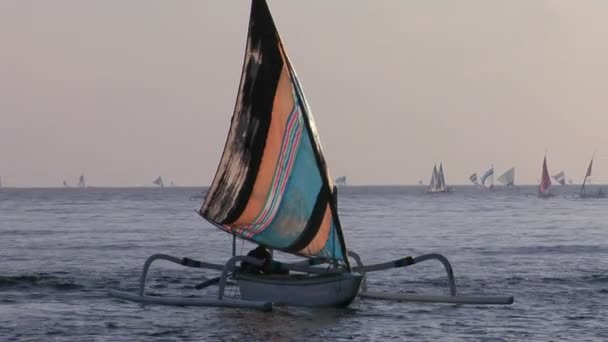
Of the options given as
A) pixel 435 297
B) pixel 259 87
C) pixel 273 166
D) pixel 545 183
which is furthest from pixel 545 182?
pixel 273 166

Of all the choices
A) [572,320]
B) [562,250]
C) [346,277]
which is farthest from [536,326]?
Result: [562,250]

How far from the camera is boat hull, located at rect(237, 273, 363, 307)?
3111cm

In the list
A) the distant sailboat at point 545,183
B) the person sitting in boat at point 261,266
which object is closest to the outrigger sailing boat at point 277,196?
the person sitting in boat at point 261,266

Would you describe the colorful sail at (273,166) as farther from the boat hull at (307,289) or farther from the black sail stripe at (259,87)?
the boat hull at (307,289)

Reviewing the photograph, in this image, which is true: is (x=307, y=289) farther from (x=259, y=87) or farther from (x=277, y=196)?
(x=259, y=87)

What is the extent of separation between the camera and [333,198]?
31.1 metres

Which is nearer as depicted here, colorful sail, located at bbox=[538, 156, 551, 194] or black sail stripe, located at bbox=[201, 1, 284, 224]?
black sail stripe, located at bbox=[201, 1, 284, 224]

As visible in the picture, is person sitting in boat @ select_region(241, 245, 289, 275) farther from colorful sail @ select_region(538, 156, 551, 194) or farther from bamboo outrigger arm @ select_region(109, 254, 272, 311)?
colorful sail @ select_region(538, 156, 551, 194)

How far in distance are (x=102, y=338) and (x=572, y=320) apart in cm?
1216

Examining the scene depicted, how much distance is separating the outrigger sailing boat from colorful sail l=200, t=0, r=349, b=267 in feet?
0.09

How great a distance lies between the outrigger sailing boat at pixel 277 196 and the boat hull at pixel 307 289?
25 mm

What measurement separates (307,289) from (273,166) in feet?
11.7

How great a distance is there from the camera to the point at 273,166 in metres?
32.7

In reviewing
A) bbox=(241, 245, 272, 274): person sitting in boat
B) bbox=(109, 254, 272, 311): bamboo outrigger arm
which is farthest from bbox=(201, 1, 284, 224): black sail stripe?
bbox=(109, 254, 272, 311): bamboo outrigger arm
